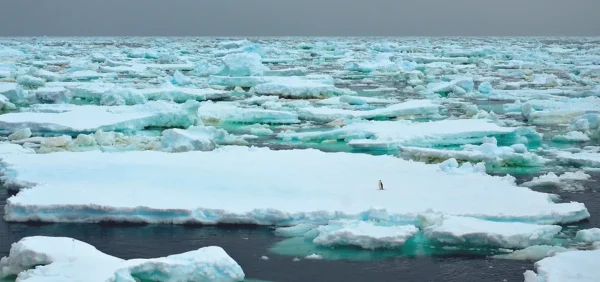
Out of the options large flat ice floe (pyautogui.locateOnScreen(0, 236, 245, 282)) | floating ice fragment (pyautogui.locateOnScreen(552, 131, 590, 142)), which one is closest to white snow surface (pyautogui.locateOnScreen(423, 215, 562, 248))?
large flat ice floe (pyautogui.locateOnScreen(0, 236, 245, 282))

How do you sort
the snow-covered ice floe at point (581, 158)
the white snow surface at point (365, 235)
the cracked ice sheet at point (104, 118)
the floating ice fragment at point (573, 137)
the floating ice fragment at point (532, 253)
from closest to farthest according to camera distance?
the floating ice fragment at point (532, 253), the white snow surface at point (365, 235), the snow-covered ice floe at point (581, 158), the floating ice fragment at point (573, 137), the cracked ice sheet at point (104, 118)

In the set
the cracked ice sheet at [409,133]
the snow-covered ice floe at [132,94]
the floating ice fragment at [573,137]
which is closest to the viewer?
the cracked ice sheet at [409,133]

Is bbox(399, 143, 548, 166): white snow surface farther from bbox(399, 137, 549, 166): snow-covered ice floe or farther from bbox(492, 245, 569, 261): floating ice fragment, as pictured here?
bbox(492, 245, 569, 261): floating ice fragment

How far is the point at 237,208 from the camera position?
255 inches

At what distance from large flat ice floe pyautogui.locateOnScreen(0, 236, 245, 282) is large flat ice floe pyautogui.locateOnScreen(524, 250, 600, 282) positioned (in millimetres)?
1948

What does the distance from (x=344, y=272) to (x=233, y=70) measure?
15334 mm

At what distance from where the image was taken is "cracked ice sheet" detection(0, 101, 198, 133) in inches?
432

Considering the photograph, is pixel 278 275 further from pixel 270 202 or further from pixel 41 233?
pixel 41 233

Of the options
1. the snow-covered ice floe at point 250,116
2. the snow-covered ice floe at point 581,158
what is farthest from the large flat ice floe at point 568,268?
the snow-covered ice floe at point 250,116

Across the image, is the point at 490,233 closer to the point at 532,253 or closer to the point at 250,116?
the point at 532,253

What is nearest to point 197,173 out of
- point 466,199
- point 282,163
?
point 282,163

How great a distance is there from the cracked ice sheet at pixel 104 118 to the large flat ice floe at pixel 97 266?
5801 mm

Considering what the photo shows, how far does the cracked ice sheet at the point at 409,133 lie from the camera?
9875 millimetres

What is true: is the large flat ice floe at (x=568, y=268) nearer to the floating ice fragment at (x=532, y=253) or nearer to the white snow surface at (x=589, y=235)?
the floating ice fragment at (x=532, y=253)
